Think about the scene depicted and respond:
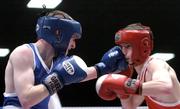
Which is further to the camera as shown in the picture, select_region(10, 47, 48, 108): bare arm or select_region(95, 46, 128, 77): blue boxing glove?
select_region(95, 46, 128, 77): blue boxing glove

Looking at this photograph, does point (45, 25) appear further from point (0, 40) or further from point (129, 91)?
point (0, 40)

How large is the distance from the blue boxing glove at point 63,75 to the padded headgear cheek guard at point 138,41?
0.53m

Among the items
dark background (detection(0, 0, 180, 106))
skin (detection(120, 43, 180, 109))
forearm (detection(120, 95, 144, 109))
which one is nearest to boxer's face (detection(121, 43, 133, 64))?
skin (detection(120, 43, 180, 109))

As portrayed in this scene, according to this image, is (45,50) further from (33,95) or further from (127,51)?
(127,51)

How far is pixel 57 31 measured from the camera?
2168 millimetres

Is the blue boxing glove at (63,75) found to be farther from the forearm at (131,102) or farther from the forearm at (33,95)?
the forearm at (131,102)

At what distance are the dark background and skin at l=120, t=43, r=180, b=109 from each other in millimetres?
3900

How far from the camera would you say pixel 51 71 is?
2.17 meters

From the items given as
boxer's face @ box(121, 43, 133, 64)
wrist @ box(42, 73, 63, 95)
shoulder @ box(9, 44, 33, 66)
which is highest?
shoulder @ box(9, 44, 33, 66)

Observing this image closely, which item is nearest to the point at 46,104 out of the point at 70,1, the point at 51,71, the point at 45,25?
the point at 51,71

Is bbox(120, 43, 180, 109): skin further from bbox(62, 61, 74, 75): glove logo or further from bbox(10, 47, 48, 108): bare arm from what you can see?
bbox(10, 47, 48, 108): bare arm

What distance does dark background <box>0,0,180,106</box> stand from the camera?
655 centimetres

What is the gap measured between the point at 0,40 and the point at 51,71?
5649mm

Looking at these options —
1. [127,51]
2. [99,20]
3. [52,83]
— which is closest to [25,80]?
[52,83]
